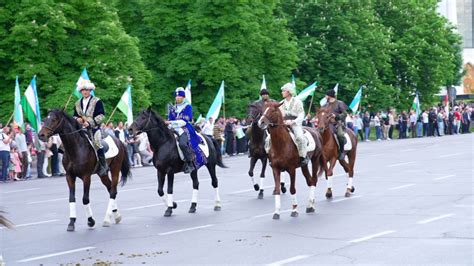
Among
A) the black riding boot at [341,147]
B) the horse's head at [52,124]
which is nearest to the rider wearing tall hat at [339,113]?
the black riding boot at [341,147]

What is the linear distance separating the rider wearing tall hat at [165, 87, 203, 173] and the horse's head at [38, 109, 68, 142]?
268cm

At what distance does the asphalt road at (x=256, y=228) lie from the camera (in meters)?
13.1

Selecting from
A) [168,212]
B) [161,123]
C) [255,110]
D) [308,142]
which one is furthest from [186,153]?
[308,142]

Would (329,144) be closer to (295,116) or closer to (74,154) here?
(295,116)

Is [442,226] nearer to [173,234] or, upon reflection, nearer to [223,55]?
[173,234]

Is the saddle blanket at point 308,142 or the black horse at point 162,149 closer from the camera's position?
the saddle blanket at point 308,142

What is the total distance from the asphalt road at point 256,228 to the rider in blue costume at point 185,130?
3.35 feet

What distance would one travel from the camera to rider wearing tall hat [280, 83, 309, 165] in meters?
18.2

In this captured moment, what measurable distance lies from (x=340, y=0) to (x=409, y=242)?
52.5m

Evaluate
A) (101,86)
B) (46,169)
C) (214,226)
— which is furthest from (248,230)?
(101,86)

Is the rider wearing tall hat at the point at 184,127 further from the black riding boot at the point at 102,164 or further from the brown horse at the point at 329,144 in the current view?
the brown horse at the point at 329,144

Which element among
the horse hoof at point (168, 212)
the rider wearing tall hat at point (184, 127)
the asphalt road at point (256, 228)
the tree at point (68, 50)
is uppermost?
the tree at point (68, 50)

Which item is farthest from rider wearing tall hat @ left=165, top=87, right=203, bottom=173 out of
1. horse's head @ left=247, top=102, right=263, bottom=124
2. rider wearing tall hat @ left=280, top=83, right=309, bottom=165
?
rider wearing tall hat @ left=280, top=83, right=309, bottom=165

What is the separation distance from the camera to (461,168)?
29984 millimetres
